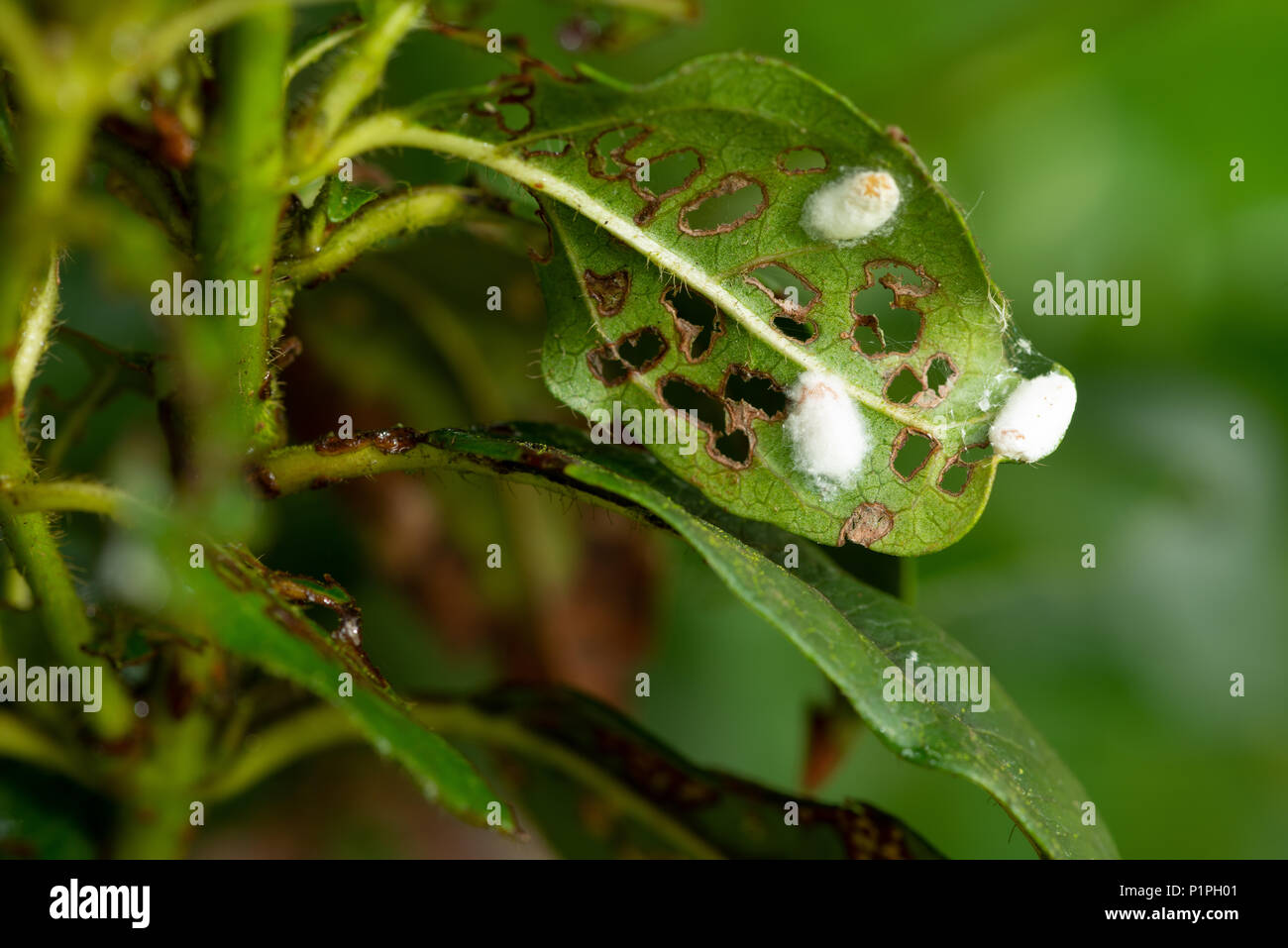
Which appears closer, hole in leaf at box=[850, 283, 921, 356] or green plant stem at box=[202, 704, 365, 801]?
hole in leaf at box=[850, 283, 921, 356]

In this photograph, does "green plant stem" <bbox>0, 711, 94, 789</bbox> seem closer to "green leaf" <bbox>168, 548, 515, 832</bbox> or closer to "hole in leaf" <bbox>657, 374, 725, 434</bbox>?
"green leaf" <bbox>168, 548, 515, 832</bbox>

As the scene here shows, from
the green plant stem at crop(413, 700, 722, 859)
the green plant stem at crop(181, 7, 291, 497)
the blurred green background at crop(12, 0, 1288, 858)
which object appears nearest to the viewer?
the green plant stem at crop(181, 7, 291, 497)

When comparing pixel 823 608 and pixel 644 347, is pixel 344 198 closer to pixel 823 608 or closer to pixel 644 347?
pixel 644 347

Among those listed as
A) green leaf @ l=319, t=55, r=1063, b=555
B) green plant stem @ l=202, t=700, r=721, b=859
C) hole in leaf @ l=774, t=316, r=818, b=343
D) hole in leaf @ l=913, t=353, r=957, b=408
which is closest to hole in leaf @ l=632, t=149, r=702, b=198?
green leaf @ l=319, t=55, r=1063, b=555

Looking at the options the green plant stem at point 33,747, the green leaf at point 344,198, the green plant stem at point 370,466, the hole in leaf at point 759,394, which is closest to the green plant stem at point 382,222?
the green leaf at point 344,198

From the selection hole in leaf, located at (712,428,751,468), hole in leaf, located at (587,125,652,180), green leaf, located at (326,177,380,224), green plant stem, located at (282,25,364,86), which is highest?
green plant stem, located at (282,25,364,86)

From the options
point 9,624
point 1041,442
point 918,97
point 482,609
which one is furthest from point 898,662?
point 918,97

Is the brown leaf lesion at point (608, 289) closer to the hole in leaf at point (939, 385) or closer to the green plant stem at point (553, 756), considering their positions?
the hole in leaf at point (939, 385)
